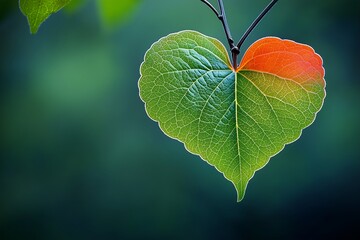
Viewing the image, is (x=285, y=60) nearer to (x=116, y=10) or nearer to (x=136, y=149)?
(x=116, y=10)

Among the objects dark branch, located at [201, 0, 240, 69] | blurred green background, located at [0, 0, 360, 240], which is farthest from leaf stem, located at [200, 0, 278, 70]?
blurred green background, located at [0, 0, 360, 240]

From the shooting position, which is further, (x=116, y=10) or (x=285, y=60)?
(x=116, y=10)

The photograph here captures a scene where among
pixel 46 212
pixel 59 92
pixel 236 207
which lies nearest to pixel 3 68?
pixel 59 92

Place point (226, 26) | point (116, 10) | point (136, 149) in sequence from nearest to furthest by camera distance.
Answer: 1. point (226, 26)
2. point (116, 10)
3. point (136, 149)

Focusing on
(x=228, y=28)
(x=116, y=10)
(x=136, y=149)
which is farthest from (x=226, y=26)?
(x=136, y=149)

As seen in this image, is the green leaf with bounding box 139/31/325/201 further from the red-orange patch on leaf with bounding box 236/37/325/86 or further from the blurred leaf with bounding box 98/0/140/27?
the blurred leaf with bounding box 98/0/140/27

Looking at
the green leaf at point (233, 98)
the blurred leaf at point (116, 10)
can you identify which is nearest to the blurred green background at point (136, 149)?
the blurred leaf at point (116, 10)

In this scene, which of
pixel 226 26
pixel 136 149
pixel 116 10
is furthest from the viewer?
pixel 136 149
